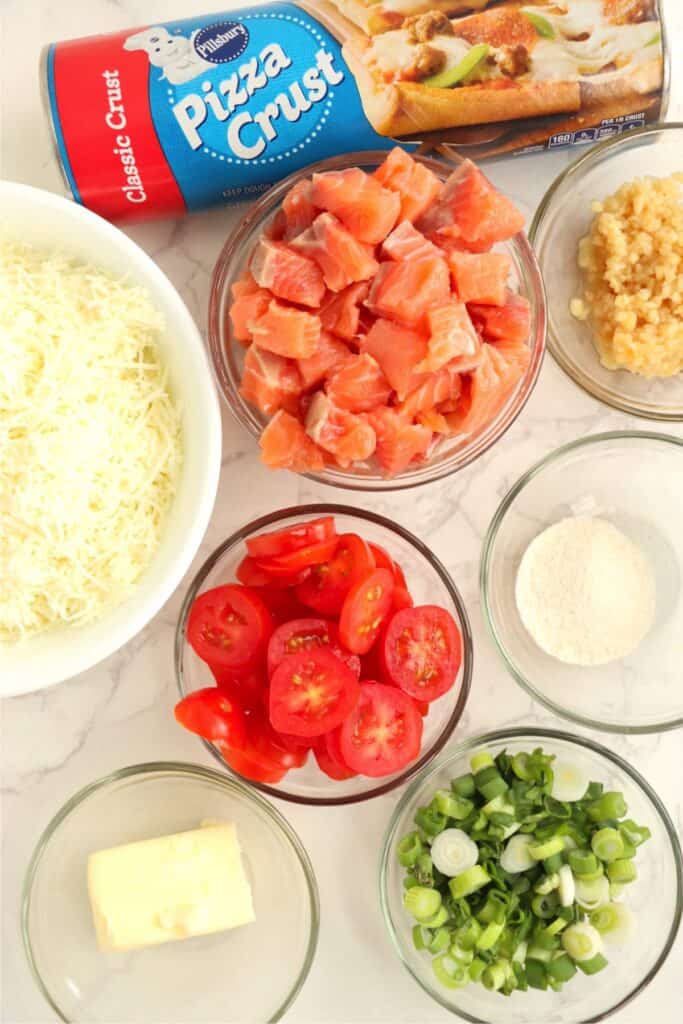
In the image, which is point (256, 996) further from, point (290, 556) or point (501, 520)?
point (501, 520)

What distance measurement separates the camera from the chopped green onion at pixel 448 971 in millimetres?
1873

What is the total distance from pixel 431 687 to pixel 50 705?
80 cm

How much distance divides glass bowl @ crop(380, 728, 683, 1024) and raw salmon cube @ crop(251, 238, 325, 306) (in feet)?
3.12

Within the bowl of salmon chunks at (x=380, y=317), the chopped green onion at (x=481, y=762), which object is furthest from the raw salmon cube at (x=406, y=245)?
the chopped green onion at (x=481, y=762)

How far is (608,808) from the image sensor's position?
189cm

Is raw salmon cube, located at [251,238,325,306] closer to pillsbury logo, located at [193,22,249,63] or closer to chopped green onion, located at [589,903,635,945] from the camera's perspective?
pillsbury logo, located at [193,22,249,63]

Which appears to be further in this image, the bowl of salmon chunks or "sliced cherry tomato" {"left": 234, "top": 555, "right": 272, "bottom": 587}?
"sliced cherry tomato" {"left": 234, "top": 555, "right": 272, "bottom": 587}

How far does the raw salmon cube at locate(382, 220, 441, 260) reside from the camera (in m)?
1.59

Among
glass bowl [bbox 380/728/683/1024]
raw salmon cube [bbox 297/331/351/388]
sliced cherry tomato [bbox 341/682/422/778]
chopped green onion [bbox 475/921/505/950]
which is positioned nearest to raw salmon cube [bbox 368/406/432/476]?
raw salmon cube [bbox 297/331/351/388]

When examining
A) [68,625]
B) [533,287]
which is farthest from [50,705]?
[533,287]

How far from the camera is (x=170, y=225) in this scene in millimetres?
1998

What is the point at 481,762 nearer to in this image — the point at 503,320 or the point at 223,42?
the point at 503,320

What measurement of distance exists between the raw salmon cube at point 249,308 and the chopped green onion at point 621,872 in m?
1.22

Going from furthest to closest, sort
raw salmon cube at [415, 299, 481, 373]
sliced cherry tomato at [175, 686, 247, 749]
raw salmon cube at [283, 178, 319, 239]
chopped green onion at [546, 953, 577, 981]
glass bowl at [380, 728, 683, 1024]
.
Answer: glass bowl at [380, 728, 683, 1024], chopped green onion at [546, 953, 577, 981], sliced cherry tomato at [175, 686, 247, 749], raw salmon cube at [283, 178, 319, 239], raw salmon cube at [415, 299, 481, 373]
